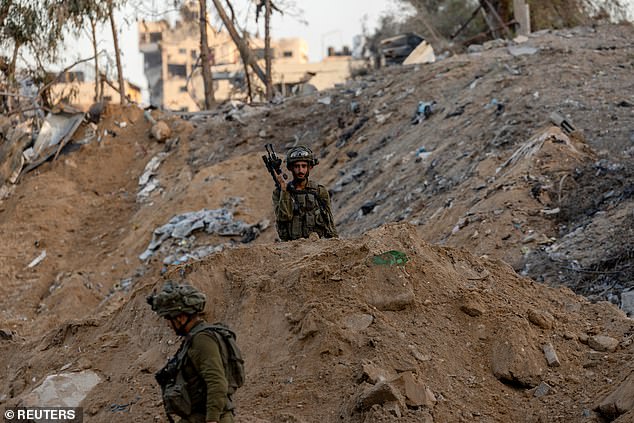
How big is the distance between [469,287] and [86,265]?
28.6 ft

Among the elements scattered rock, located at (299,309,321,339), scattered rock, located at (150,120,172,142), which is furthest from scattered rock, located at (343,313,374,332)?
scattered rock, located at (150,120,172,142)

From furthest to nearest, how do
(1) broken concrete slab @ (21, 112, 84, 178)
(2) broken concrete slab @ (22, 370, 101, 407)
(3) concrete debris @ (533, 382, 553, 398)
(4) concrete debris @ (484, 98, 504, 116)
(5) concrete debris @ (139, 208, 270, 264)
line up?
(1) broken concrete slab @ (21, 112, 84, 178) < (5) concrete debris @ (139, 208, 270, 264) < (4) concrete debris @ (484, 98, 504, 116) < (2) broken concrete slab @ (22, 370, 101, 407) < (3) concrete debris @ (533, 382, 553, 398)

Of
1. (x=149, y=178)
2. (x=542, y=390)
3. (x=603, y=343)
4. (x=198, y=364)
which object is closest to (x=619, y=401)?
(x=542, y=390)

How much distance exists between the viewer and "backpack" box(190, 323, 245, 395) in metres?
3.51

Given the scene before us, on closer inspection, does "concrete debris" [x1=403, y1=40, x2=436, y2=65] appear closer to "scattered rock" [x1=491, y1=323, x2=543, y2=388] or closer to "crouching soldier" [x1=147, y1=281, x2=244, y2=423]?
"scattered rock" [x1=491, y1=323, x2=543, y2=388]

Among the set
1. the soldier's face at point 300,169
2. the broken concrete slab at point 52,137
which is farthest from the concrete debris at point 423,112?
the soldier's face at point 300,169

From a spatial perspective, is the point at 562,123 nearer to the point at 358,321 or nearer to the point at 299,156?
the point at 299,156

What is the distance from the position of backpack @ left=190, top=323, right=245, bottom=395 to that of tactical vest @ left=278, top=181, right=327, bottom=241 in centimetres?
259

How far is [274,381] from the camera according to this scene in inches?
181

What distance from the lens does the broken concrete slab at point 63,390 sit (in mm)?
5102

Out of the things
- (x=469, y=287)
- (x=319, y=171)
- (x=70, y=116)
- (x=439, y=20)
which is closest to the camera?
(x=469, y=287)

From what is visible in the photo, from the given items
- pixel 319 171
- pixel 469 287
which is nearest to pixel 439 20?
pixel 319 171

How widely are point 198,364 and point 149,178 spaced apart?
12713 mm

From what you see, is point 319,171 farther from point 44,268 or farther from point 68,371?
point 68,371
